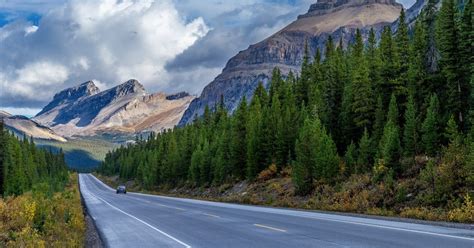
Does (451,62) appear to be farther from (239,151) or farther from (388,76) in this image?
(239,151)

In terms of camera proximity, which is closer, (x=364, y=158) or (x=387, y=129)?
(x=387, y=129)

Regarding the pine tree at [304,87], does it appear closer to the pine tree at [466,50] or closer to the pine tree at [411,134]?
the pine tree at [466,50]

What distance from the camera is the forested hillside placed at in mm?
25438

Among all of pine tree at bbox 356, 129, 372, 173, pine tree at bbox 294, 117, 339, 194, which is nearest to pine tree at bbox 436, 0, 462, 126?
pine tree at bbox 356, 129, 372, 173

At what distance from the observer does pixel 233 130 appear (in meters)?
Answer: 66.9

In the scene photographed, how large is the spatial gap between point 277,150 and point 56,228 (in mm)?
36579

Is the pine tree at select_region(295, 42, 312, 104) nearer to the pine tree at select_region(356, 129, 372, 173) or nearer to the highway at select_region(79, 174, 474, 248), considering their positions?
the pine tree at select_region(356, 129, 372, 173)

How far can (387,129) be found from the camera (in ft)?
119

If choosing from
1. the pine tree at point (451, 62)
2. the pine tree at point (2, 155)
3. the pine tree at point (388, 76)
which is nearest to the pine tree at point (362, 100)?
the pine tree at point (388, 76)

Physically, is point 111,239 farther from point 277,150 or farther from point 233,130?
point 233,130

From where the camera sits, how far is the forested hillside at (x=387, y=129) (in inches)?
1001

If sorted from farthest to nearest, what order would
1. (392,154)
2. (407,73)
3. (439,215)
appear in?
(407,73) → (392,154) → (439,215)

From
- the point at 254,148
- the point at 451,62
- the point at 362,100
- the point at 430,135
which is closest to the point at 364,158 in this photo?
the point at 430,135

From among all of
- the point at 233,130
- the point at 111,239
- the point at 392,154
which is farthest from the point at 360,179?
the point at 233,130
